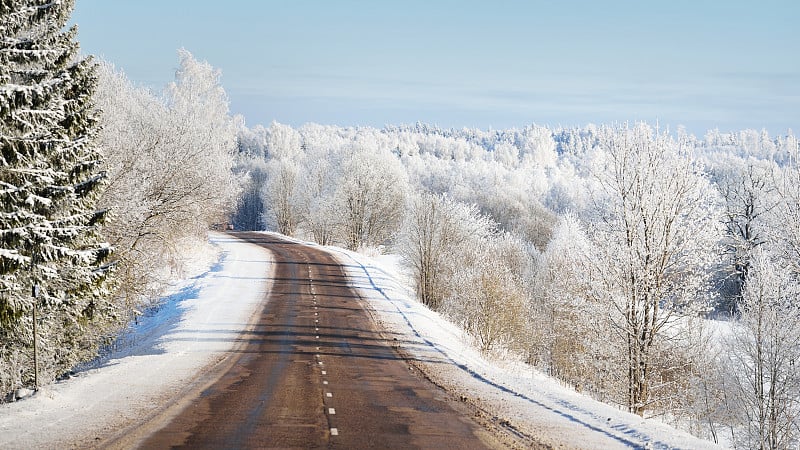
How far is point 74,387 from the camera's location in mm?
16078

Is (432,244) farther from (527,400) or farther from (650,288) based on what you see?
(527,400)

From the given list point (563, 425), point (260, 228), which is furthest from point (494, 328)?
point (260, 228)

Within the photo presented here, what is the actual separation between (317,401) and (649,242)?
497 inches

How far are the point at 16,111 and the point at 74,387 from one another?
6829 millimetres

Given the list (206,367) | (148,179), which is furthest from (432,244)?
(206,367)

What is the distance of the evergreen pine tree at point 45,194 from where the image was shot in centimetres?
1461

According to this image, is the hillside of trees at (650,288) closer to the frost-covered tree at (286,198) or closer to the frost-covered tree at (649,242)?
the frost-covered tree at (649,242)

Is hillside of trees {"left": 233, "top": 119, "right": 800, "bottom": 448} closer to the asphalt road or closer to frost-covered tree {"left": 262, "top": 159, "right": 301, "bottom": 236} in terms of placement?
the asphalt road

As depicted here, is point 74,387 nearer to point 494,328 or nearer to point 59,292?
point 59,292

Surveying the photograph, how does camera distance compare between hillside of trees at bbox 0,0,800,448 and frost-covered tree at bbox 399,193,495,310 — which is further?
frost-covered tree at bbox 399,193,495,310

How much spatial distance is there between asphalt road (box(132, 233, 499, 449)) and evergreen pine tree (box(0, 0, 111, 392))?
491cm

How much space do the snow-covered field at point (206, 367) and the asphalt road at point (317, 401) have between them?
3.04 ft

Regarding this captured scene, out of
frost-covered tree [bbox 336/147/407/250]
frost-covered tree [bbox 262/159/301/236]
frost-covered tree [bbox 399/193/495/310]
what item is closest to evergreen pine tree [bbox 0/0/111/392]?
frost-covered tree [bbox 399/193/495/310]

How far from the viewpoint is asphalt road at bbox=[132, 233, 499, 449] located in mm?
12516
